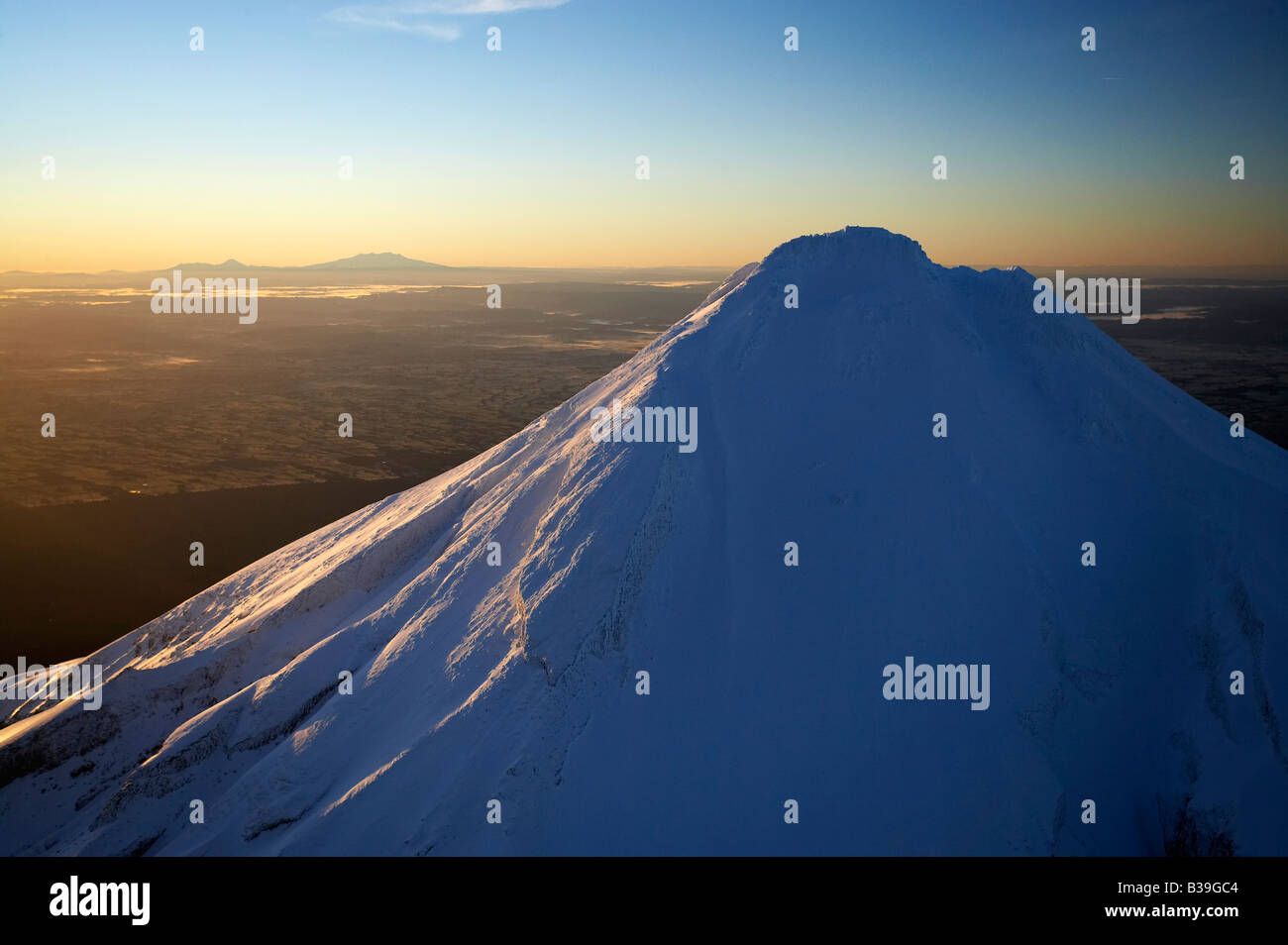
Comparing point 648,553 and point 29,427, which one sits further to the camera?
point 29,427

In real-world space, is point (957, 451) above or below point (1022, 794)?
above

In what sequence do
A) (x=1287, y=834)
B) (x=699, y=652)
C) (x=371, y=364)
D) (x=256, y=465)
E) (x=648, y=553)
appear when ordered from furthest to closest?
(x=371, y=364)
(x=256, y=465)
(x=648, y=553)
(x=699, y=652)
(x=1287, y=834)

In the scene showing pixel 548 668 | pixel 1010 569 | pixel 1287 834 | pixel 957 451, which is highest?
pixel 957 451

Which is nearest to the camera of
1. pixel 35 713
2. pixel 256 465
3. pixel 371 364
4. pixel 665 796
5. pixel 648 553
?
pixel 665 796
